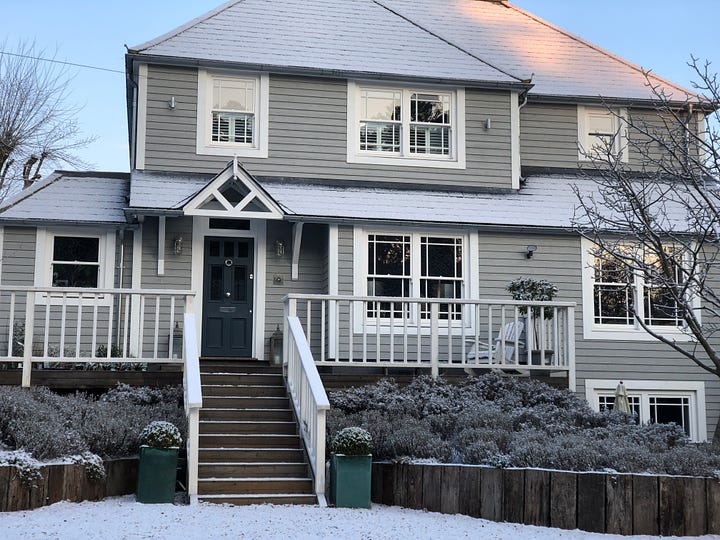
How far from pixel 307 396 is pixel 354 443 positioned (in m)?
1.13

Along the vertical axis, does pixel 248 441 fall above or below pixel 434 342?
below

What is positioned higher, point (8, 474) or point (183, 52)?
point (183, 52)

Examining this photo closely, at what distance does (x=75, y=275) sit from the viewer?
1455cm

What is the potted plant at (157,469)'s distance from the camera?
892 cm

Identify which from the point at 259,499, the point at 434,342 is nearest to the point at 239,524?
the point at 259,499

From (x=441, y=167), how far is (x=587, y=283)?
10.6 ft

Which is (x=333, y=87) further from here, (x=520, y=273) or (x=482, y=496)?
(x=482, y=496)

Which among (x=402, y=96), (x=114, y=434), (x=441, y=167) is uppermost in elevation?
(x=402, y=96)

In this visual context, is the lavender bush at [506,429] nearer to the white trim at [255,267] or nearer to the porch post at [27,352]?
the white trim at [255,267]

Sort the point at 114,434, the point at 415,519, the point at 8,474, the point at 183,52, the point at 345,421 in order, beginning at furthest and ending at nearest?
the point at 183,52 < the point at 345,421 < the point at 114,434 < the point at 415,519 < the point at 8,474

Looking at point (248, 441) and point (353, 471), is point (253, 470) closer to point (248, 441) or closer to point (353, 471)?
point (248, 441)

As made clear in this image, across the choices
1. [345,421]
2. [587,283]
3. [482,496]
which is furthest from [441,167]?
[482,496]

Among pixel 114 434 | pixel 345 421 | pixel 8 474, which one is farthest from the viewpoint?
pixel 345 421

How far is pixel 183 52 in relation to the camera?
15.1 metres
